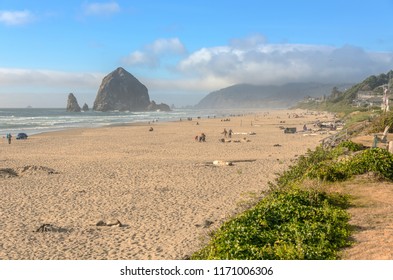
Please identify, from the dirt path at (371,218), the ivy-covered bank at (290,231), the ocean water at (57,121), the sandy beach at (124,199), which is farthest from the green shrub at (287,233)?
the ocean water at (57,121)

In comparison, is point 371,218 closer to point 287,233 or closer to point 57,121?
point 287,233

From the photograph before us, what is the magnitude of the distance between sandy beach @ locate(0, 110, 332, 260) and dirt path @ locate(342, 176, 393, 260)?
13.3 ft

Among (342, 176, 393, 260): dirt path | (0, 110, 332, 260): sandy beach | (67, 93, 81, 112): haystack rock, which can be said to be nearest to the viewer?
(342, 176, 393, 260): dirt path

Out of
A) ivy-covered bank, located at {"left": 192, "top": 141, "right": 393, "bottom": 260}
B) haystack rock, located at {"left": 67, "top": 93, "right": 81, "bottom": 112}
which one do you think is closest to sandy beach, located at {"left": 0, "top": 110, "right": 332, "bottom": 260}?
ivy-covered bank, located at {"left": 192, "top": 141, "right": 393, "bottom": 260}

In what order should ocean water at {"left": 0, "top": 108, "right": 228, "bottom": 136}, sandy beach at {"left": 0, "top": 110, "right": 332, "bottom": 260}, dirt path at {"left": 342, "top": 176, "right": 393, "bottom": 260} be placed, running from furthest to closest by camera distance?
ocean water at {"left": 0, "top": 108, "right": 228, "bottom": 136} < sandy beach at {"left": 0, "top": 110, "right": 332, "bottom": 260} < dirt path at {"left": 342, "top": 176, "right": 393, "bottom": 260}

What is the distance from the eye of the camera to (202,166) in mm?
23297

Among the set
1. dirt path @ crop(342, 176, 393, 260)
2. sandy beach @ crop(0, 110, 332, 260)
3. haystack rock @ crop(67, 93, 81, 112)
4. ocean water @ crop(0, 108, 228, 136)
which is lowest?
sandy beach @ crop(0, 110, 332, 260)

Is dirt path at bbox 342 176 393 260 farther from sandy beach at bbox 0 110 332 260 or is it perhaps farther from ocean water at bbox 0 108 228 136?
ocean water at bbox 0 108 228 136

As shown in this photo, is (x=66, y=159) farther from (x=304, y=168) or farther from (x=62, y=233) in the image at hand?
(x=304, y=168)

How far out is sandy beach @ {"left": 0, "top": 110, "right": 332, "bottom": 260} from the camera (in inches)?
421

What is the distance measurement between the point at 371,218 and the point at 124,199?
10.2m
